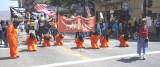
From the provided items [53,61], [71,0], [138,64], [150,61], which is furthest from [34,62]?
[71,0]

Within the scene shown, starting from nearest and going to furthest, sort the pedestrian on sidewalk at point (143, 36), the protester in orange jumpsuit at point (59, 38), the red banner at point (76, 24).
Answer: the pedestrian on sidewalk at point (143, 36) < the protester in orange jumpsuit at point (59, 38) < the red banner at point (76, 24)

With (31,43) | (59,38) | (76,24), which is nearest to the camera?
(31,43)

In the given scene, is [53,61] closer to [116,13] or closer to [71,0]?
[116,13]

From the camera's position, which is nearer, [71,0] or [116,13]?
[116,13]

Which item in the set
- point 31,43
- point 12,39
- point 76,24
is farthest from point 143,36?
point 76,24

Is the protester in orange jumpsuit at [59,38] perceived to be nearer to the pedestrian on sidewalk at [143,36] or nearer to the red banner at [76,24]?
the red banner at [76,24]

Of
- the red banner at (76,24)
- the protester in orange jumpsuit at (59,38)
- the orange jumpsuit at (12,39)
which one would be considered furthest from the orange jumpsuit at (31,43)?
the red banner at (76,24)

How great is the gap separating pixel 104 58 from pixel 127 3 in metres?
19.8

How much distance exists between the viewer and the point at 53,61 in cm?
747

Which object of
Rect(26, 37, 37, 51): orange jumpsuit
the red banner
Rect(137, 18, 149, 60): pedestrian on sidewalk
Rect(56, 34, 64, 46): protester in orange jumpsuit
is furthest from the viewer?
the red banner

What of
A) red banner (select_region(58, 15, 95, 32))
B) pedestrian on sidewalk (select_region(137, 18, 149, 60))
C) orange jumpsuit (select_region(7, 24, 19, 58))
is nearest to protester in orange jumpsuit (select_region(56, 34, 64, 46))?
red banner (select_region(58, 15, 95, 32))

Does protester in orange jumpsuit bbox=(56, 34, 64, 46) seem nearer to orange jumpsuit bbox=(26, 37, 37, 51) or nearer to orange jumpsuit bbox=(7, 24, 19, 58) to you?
orange jumpsuit bbox=(26, 37, 37, 51)

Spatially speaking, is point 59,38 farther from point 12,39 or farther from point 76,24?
point 12,39

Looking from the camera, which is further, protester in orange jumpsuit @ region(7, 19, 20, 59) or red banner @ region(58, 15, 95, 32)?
red banner @ region(58, 15, 95, 32)
